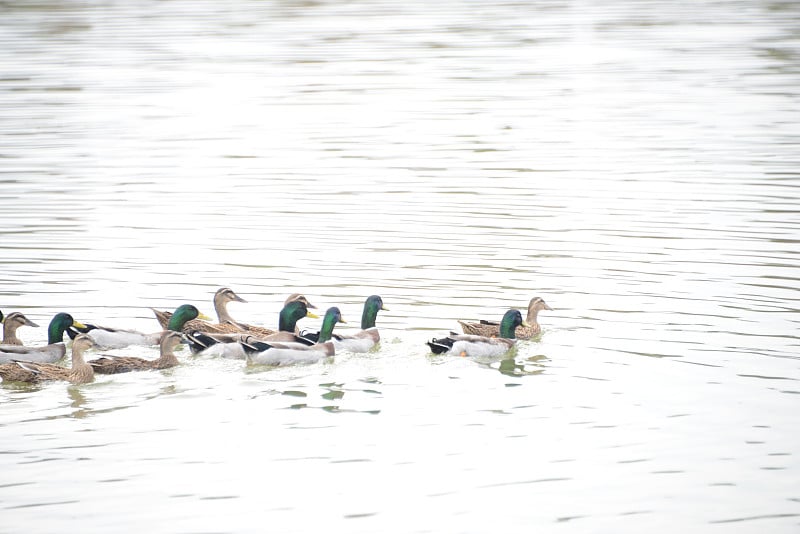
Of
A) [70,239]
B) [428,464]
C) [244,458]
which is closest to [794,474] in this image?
[428,464]

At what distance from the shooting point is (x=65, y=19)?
1911 inches

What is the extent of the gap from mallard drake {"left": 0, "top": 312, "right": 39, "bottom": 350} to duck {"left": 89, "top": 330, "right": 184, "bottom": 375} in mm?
1267

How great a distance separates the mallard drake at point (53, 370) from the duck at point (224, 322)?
66.0 inches

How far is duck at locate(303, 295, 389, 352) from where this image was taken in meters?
14.3

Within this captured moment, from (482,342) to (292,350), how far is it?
2078 mm

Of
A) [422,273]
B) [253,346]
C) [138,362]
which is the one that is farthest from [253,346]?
[422,273]

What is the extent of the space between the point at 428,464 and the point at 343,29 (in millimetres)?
36360

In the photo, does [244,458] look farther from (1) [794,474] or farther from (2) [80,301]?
(2) [80,301]

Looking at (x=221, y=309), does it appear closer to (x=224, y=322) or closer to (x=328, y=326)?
(x=224, y=322)

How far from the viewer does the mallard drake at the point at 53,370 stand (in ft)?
42.6

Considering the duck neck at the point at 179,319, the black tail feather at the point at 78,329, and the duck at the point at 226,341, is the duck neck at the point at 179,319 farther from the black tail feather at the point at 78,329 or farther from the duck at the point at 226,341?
the black tail feather at the point at 78,329

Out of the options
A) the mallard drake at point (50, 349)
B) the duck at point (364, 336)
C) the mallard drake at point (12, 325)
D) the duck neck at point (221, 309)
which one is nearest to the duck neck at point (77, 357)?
the mallard drake at point (50, 349)

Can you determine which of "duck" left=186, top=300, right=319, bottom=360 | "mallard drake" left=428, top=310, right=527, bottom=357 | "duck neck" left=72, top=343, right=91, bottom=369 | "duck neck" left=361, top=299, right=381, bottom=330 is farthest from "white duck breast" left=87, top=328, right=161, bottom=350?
"mallard drake" left=428, top=310, right=527, bottom=357

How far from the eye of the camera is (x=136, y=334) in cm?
1469
